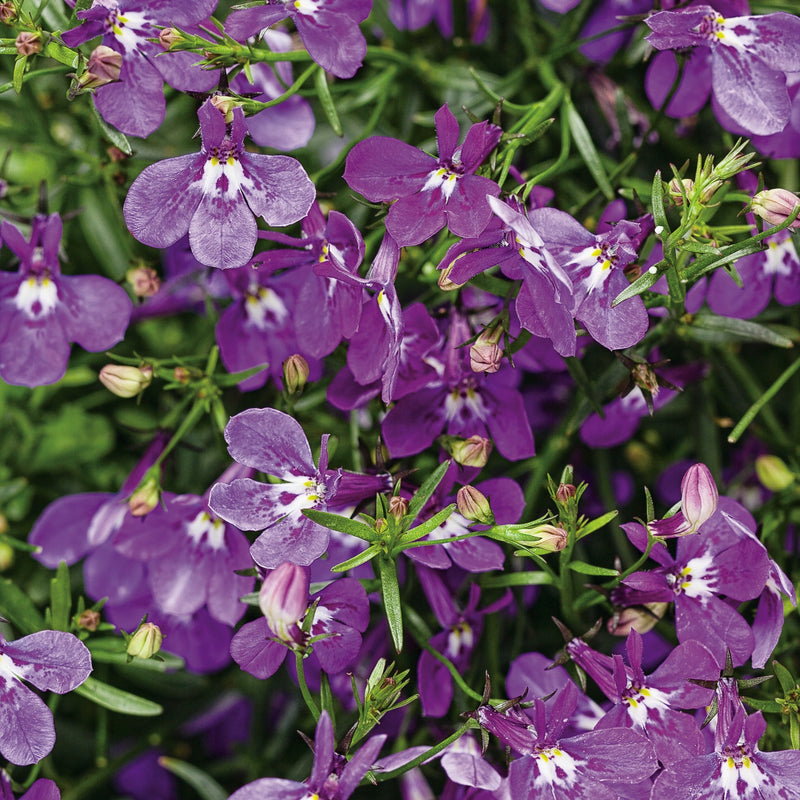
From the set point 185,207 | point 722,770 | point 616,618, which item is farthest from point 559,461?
point 185,207

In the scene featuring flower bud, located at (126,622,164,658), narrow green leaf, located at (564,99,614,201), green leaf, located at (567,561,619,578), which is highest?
narrow green leaf, located at (564,99,614,201)

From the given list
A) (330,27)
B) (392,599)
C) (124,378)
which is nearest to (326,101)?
(330,27)

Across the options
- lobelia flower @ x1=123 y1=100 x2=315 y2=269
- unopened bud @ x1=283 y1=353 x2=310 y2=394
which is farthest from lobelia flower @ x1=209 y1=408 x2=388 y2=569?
lobelia flower @ x1=123 y1=100 x2=315 y2=269

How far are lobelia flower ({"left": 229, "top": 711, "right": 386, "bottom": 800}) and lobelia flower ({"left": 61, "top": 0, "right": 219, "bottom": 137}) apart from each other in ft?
1.65

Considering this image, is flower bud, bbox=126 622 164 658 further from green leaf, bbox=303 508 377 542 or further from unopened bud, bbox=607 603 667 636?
unopened bud, bbox=607 603 667 636

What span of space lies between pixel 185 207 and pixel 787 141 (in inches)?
22.4

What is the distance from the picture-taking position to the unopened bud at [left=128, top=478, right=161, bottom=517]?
88 centimetres

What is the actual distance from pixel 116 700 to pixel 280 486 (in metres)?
0.25

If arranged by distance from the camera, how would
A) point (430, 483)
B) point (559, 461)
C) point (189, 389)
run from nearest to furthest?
point (430, 483)
point (189, 389)
point (559, 461)

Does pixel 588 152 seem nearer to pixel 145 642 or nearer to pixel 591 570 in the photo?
pixel 591 570

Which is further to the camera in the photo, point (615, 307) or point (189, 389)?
point (189, 389)

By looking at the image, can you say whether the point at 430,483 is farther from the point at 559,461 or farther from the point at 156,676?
the point at 156,676

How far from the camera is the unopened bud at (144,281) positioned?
35.5 inches

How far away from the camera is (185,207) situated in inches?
31.3
